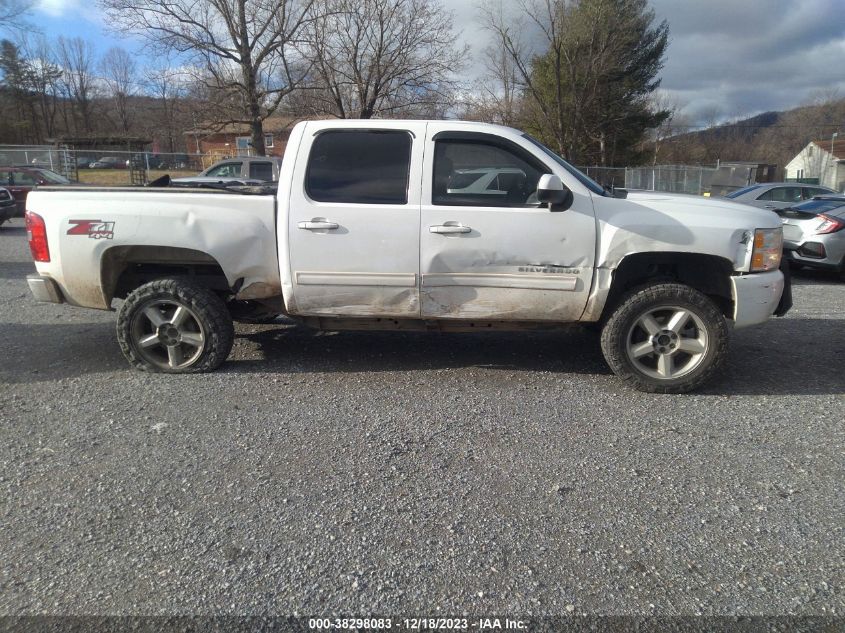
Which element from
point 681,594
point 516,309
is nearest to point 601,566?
point 681,594

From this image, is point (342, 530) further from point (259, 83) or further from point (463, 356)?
point (259, 83)

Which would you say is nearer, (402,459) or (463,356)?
(402,459)

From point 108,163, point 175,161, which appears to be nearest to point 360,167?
point 108,163

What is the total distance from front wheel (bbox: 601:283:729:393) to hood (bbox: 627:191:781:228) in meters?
0.53

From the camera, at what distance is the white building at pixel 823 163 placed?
48469 mm

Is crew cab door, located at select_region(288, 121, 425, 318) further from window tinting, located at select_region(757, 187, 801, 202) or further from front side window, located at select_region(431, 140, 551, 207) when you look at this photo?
window tinting, located at select_region(757, 187, 801, 202)

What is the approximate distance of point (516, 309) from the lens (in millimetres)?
4508

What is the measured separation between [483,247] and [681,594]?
8.49 ft

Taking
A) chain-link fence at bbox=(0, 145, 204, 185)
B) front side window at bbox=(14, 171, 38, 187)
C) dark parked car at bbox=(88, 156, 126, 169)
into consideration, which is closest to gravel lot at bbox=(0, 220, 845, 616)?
front side window at bbox=(14, 171, 38, 187)

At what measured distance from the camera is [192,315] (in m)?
4.70

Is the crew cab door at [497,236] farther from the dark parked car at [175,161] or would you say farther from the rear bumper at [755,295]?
the dark parked car at [175,161]

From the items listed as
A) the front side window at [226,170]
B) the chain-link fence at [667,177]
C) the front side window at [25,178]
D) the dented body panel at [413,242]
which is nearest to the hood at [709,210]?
the dented body panel at [413,242]

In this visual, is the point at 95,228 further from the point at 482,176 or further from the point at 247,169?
the point at 247,169

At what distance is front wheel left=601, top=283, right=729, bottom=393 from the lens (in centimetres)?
439
